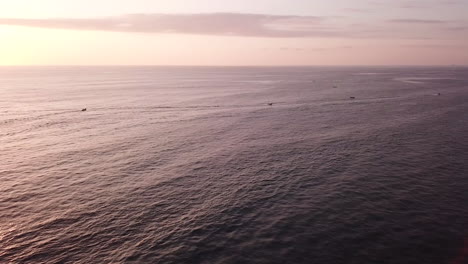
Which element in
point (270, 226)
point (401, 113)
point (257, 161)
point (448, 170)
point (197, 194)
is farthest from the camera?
point (401, 113)

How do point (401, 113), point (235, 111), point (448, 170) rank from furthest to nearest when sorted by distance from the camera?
point (235, 111) < point (401, 113) < point (448, 170)

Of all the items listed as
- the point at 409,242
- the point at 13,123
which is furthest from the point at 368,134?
the point at 13,123

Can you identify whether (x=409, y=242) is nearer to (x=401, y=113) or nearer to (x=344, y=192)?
(x=344, y=192)

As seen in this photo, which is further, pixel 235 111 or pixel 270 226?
pixel 235 111

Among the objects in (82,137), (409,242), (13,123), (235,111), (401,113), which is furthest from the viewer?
(235,111)

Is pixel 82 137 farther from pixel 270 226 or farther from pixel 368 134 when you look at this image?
pixel 368 134

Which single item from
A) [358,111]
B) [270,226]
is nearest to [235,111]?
[358,111]
